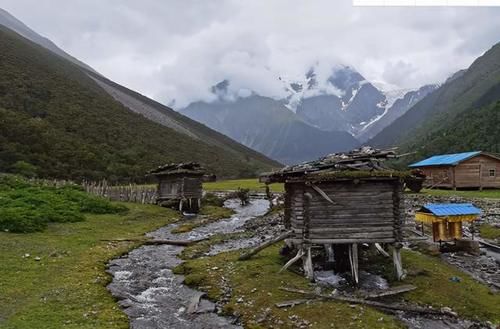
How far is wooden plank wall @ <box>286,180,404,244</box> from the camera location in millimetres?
18719

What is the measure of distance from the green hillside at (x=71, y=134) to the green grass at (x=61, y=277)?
36.6 metres

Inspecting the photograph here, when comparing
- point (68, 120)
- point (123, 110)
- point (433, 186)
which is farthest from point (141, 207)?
point (123, 110)

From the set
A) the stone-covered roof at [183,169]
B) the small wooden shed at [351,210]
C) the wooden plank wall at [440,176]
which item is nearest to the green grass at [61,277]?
the small wooden shed at [351,210]

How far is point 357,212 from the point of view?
18719 millimetres

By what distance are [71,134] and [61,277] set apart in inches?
2896

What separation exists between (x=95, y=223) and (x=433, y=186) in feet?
141

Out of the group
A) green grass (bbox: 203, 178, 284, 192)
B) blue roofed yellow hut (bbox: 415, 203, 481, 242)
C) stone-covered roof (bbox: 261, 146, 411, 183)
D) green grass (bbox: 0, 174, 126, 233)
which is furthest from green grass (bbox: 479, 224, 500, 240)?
green grass (bbox: 203, 178, 284, 192)

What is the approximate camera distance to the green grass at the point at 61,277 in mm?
13898

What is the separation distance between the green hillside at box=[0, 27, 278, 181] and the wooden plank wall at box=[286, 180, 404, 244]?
169ft

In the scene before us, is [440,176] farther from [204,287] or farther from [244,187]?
[204,287]

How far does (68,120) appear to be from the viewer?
303 feet

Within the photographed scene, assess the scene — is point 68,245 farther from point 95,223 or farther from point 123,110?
Result: point 123,110

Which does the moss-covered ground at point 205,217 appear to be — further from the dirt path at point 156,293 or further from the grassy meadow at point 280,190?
the grassy meadow at point 280,190

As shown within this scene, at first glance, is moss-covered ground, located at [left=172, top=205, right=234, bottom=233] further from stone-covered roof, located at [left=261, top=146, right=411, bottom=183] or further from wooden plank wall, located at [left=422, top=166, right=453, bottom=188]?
wooden plank wall, located at [left=422, top=166, right=453, bottom=188]
